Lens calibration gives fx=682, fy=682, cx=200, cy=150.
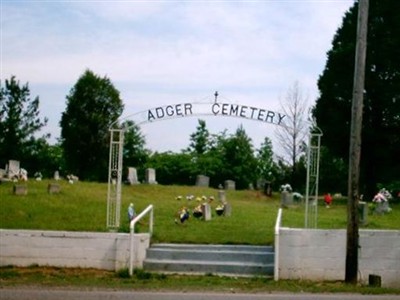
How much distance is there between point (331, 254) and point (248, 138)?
43.8 meters

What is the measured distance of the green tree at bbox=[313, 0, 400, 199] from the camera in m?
35.0

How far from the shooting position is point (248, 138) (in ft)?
192

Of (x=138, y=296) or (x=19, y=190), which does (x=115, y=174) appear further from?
(x=19, y=190)

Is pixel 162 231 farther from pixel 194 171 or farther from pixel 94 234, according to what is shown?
pixel 194 171

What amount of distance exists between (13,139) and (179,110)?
4114 centimetres

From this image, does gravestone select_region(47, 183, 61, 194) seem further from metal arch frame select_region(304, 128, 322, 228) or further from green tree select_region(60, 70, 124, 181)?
green tree select_region(60, 70, 124, 181)

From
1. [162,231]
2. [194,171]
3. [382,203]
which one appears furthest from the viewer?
[194,171]

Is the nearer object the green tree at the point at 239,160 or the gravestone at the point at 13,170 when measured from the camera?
the gravestone at the point at 13,170

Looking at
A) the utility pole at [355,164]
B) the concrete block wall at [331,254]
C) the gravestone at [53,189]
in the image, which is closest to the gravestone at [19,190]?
the gravestone at [53,189]

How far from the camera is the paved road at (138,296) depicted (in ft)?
37.0

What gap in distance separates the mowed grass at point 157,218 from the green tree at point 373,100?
526 cm

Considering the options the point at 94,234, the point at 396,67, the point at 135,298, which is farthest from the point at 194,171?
the point at 135,298

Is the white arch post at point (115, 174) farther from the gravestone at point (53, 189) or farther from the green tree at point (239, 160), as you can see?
the green tree at point (239, 160)

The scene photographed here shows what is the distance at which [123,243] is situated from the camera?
15328 mm
